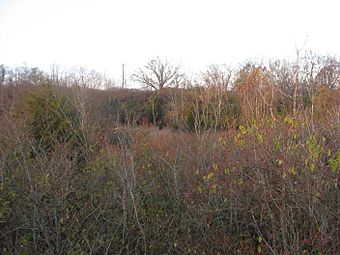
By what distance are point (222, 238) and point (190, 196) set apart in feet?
2.55

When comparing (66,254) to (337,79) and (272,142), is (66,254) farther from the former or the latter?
(337,79)

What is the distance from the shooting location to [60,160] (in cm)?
472

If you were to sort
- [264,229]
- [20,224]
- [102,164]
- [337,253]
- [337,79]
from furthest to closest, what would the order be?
[337,79] < [102,164] < [20,224] < [264,229] < [337,253]

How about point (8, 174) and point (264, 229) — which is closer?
point (264, 229)

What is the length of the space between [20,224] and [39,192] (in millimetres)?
523

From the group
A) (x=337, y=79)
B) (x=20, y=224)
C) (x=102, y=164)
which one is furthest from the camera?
(x=337, y=79)

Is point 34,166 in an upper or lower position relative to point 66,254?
upper

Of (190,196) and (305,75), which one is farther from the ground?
(305,75)

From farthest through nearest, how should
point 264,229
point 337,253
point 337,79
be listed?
point 337,79
point 264,229
point 337,253

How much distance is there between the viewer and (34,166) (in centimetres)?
478

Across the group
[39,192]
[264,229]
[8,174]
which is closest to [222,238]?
[264,229]

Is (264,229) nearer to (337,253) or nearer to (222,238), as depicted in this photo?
(222,238)

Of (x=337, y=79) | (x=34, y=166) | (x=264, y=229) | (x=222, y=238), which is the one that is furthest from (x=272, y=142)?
(x=337, y=79)

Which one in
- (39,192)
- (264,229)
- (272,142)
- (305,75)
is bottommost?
(264,229)
